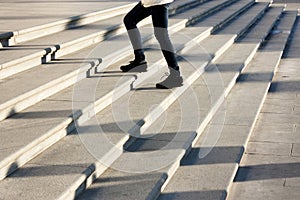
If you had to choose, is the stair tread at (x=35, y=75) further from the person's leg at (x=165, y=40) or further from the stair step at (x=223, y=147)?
the stair step at (x=223, y=147)

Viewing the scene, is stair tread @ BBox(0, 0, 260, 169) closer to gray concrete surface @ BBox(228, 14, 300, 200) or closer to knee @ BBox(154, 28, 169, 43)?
knee @ BBox(154, 28, 169, 43)

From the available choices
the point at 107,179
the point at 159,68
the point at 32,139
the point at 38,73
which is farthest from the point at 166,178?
the point at 159,68

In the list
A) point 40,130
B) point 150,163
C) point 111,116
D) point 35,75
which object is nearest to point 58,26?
point 35,75

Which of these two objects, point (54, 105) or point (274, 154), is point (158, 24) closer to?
point (54, 105)

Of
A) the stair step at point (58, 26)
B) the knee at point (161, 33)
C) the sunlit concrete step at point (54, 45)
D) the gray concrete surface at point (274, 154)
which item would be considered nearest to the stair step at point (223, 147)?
the gray concrete surface at point (274, 154)

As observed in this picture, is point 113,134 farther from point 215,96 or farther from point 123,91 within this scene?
point 215,96

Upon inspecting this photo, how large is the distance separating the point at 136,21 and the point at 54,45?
99cm

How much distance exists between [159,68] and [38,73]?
2096mm

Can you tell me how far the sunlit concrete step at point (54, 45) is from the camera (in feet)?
20.2

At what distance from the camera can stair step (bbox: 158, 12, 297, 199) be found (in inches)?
193

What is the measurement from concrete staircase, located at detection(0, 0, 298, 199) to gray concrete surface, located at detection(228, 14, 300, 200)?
15cm

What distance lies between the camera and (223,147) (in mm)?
5957

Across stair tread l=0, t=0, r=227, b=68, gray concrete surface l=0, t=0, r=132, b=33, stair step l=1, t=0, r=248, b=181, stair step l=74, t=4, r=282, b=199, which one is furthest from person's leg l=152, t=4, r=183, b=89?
gray concrete surface l=0, t=0, r=132, b=33

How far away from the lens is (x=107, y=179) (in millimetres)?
4777
